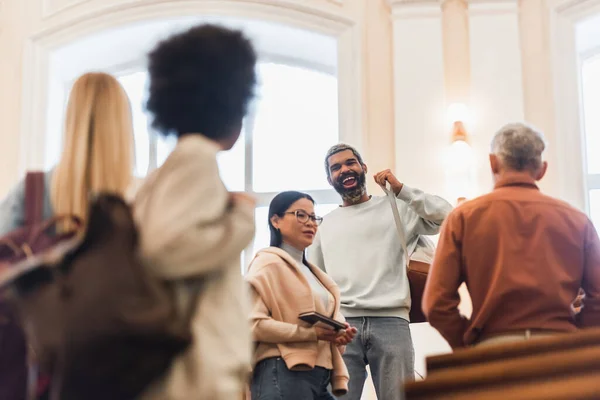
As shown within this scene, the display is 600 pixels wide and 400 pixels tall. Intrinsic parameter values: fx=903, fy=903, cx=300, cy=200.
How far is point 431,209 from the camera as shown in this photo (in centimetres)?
479

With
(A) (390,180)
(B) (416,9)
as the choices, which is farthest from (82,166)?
(B) (416,9)

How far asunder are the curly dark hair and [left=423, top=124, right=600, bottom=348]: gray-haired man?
1258mm

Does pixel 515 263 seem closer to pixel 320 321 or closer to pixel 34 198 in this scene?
pixel 320 321

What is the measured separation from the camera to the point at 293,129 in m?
8.11

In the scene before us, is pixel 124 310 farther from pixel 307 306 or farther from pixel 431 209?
pixel 431 209

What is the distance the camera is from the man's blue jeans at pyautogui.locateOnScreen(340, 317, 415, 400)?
14.9 feet

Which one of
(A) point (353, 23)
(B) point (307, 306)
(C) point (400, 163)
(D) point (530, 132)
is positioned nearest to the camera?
(D) point (530, 132)

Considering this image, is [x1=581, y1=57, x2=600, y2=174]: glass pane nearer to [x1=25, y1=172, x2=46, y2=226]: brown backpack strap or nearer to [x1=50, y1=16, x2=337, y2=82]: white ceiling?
[x1=50, y1=16, x2=337, y2=82]: white ceiling

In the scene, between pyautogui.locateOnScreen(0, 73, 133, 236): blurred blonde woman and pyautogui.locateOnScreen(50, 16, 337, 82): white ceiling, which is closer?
pyautogui.locateOnScreen(0, 73, 133, 236): blurred blonde woman

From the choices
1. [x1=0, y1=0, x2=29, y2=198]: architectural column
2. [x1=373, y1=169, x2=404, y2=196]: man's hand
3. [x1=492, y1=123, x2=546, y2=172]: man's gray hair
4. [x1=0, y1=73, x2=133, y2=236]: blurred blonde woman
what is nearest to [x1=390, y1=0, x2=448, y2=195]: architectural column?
[x1=373, y1=169, x2=404, y2=196]: man's hand

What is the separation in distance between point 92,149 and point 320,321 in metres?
1.93

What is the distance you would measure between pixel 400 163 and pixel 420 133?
290 mm

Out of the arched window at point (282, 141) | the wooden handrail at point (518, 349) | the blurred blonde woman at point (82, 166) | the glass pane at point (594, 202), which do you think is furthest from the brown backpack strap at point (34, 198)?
the glass pane at point (594, 202)

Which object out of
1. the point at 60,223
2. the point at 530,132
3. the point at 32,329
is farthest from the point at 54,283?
the point at 530,132
